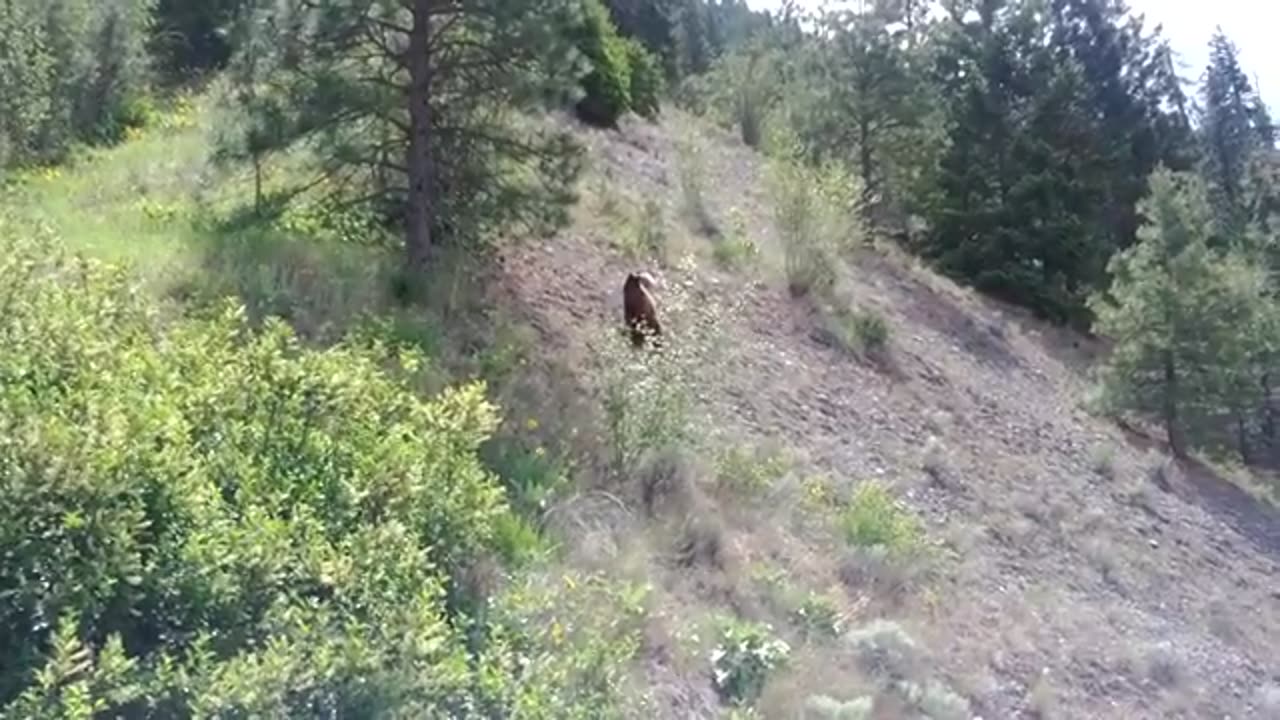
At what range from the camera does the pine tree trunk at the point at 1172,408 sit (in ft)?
54.4

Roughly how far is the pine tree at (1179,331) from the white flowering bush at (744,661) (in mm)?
12480

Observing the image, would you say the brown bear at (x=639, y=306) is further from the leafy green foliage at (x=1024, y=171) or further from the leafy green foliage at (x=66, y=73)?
the leafy green foliage at (x=1024, y=171)

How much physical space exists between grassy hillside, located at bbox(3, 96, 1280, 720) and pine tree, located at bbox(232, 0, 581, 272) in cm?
53

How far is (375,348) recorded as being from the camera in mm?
5668

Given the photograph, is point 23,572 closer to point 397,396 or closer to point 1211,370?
point 397,396

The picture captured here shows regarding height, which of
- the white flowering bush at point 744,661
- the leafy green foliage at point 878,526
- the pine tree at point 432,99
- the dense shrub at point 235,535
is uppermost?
the pine tree at point 432,99

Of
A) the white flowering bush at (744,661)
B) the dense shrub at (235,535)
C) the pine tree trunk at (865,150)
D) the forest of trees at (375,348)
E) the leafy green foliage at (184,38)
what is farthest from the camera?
the leafy green foliage at (184,38)

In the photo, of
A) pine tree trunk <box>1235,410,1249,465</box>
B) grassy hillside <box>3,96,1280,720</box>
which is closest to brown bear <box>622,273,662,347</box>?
grassy hillside <box>3,96,1280,720</box>

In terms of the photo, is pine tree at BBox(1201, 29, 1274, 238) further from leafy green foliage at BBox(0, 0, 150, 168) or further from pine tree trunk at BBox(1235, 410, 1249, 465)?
leafy green foliage at BBox(0, 0, 150, 168)

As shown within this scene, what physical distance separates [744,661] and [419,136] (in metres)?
4.76

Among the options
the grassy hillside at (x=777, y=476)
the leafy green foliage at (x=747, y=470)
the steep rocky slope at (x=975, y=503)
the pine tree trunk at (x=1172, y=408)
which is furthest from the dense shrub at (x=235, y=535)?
the pine tree trunk at (x=1172, y=408)

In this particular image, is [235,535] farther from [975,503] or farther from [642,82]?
[642,82]

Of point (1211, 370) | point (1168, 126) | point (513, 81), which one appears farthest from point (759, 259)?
point (1168, 126)

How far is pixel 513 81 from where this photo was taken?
8.93 m
